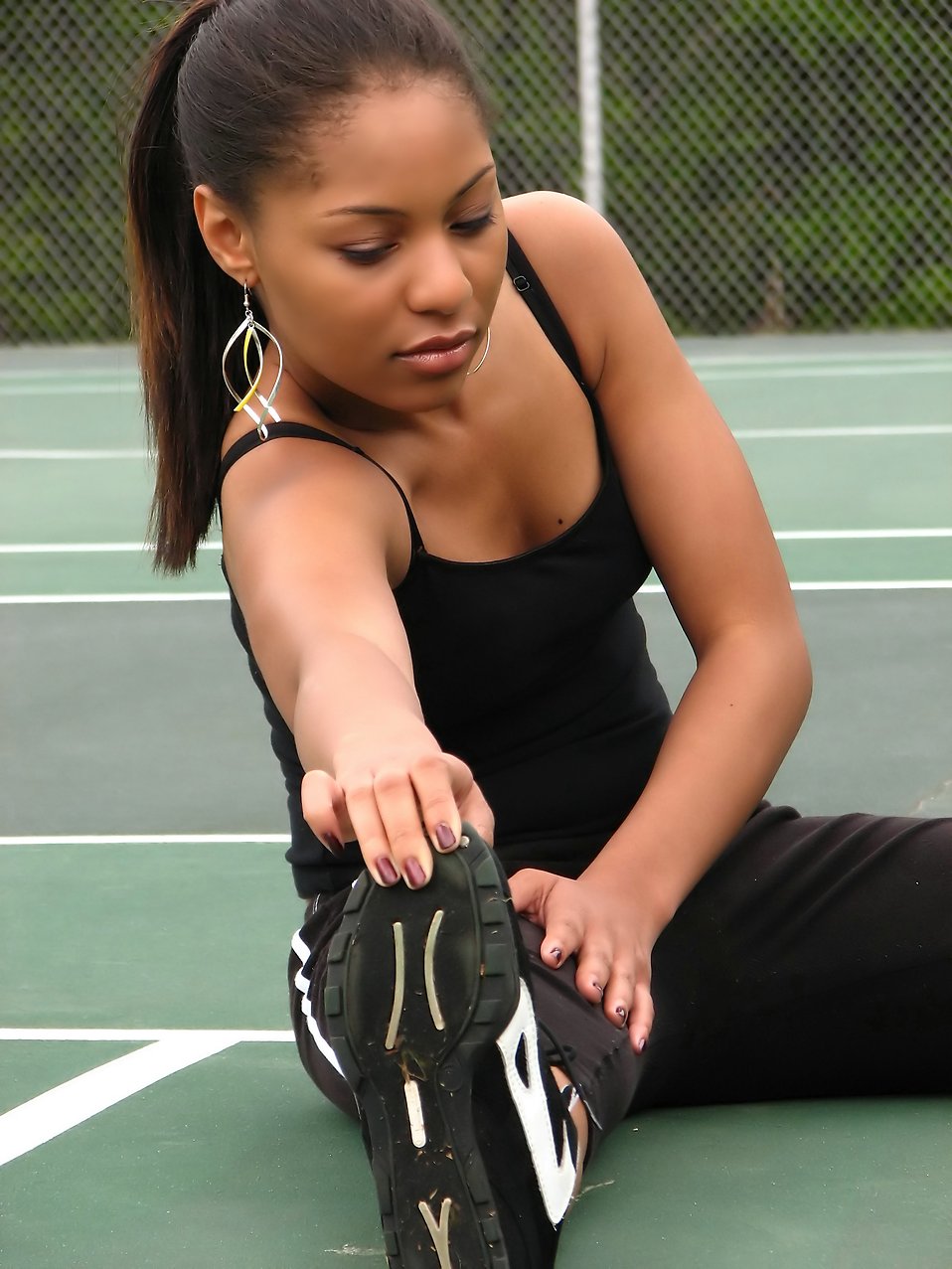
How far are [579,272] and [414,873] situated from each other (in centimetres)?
85

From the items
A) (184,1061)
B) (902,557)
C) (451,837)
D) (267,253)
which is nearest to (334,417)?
(267,253)

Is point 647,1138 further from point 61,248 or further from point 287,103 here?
point 61,248

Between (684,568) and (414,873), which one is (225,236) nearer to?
(684,568)

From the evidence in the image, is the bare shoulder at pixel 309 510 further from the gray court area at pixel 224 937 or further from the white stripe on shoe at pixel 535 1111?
the gray court area at pixel 224 937

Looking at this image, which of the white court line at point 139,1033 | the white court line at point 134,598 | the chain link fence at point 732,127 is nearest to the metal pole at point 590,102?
the chain link fence at point 732,127

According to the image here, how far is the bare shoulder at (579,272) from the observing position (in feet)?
6.59

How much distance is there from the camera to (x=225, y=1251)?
68.0 inches

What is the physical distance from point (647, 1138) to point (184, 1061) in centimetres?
53

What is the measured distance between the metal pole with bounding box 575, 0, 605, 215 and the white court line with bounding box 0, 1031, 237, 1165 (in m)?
7.32

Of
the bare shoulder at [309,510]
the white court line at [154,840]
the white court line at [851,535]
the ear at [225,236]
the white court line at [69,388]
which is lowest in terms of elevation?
the white court line at [69,388]

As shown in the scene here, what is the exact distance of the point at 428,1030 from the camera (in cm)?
137

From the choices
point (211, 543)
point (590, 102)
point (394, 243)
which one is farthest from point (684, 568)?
point (590, 102)

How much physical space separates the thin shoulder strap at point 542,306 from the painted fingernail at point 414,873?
775 millimetres

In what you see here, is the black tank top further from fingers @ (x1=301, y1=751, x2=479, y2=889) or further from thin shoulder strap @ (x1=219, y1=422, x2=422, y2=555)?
fingers @ (x1=301, y1=751, x2=479, y2=889)
